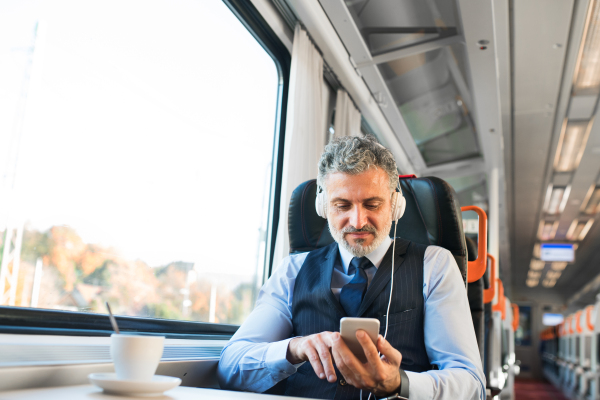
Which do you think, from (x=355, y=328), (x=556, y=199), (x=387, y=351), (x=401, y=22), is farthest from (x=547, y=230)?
(x=355, y=328)

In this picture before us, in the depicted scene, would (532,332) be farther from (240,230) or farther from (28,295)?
(28,295)

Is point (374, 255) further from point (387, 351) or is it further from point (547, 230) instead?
point (547, 230)

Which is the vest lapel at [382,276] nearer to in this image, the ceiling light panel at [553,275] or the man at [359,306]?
the man at [359,306]

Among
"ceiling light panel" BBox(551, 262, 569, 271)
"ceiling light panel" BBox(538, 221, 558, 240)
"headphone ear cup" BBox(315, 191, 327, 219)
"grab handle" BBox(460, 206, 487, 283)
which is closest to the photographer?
"headphone ear cup" BBox(315, 191, 327, 219)

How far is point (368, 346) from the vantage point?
106 centimetres

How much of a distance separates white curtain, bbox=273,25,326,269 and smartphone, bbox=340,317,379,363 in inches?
66.9

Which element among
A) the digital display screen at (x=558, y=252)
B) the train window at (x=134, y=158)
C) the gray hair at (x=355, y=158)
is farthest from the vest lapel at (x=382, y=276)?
the digital display screen at (x=558, y=252)

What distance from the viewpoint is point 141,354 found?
0.96m

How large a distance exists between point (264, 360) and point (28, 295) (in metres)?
0.77

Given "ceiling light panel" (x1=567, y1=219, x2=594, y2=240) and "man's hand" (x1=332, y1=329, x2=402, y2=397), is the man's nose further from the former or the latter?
"ceiling light panel" (x1=567, y1=219, x2=594, y2=240)

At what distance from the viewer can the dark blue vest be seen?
A: 4.81ft

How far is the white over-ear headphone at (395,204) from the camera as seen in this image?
1.67 metres

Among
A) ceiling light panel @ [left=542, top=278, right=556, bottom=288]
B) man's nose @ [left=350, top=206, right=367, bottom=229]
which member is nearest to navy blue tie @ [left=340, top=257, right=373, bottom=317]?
man's nose @ [left=350, top=206, right=367, bottom=229]

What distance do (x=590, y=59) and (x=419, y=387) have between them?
15.3 feet
